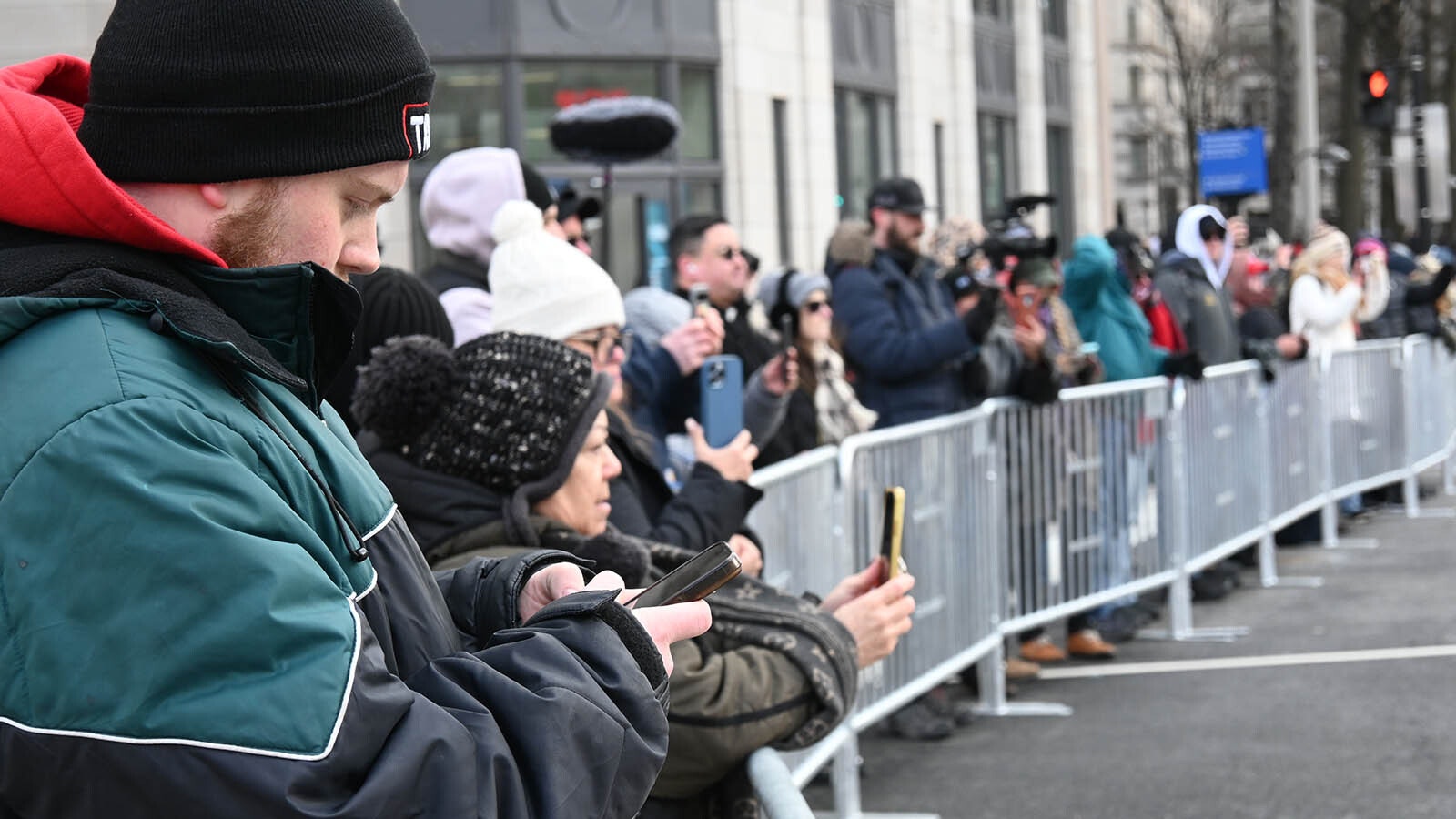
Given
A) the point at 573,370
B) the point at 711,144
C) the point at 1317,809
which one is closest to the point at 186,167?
the point at 573,370

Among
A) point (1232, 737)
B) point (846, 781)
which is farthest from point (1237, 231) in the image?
point (846, 781)

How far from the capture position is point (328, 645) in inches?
66.7

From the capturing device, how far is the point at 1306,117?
80.9 feet

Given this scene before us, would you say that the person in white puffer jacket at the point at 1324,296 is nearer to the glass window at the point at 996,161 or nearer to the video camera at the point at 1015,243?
the video camera at the point at 1015,243

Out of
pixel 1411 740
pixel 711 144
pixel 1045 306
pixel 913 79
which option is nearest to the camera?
pixel 1411 740

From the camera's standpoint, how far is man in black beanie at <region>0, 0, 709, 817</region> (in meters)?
1.62

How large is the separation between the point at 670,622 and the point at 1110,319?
27.5 feet

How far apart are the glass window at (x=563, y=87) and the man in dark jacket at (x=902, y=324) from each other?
9783 mm

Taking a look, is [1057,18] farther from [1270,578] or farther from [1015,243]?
[1015,243]

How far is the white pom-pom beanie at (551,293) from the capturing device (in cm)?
436

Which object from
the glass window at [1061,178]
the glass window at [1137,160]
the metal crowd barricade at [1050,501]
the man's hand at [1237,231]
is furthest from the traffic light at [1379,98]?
the glass window at [1137,160]

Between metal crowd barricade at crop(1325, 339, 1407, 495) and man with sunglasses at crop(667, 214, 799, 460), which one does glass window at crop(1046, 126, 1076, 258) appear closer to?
metal crowd barricade at crop(1325, 339, 1407, 495)

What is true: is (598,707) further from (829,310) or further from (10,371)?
(829,310)

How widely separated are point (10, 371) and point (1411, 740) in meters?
6.48
